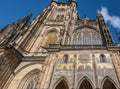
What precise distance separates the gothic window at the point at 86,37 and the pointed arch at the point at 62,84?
742cm

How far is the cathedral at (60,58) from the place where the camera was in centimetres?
1299

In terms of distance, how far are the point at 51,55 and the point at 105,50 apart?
5133 millimetres

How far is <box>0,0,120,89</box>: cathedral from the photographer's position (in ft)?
42.6

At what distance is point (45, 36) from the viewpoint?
76.0 feet

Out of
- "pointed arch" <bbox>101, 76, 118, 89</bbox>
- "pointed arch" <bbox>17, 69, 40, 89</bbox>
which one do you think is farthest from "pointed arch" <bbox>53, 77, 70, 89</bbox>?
"pointed arch" <bbox>17, 69, 40, 89</bbox>

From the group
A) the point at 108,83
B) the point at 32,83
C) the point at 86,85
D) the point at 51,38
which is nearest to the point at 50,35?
the point at 51,38

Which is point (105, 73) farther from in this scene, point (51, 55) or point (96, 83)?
point (51, 55)

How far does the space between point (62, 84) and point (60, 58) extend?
7.85ft

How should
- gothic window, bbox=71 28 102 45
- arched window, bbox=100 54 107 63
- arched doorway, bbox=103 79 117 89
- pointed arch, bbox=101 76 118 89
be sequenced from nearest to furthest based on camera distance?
pointed arch, bbox=101 76 118 89 → arched doorway, bbox=103 79 117 89 → arched window, bbox=100 54 107 63 → gothic window, bbox=71 28 102 45

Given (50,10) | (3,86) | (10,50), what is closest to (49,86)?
(3,86)

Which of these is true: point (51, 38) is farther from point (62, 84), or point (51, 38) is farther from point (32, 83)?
point (62, 84)

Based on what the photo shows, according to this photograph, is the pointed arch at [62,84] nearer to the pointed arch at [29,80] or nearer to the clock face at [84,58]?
the clock face at [84,58]

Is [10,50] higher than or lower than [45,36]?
lower

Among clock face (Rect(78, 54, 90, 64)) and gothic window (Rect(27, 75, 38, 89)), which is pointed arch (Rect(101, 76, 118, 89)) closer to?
clock face (Rect(78, 54, 90, 64))
